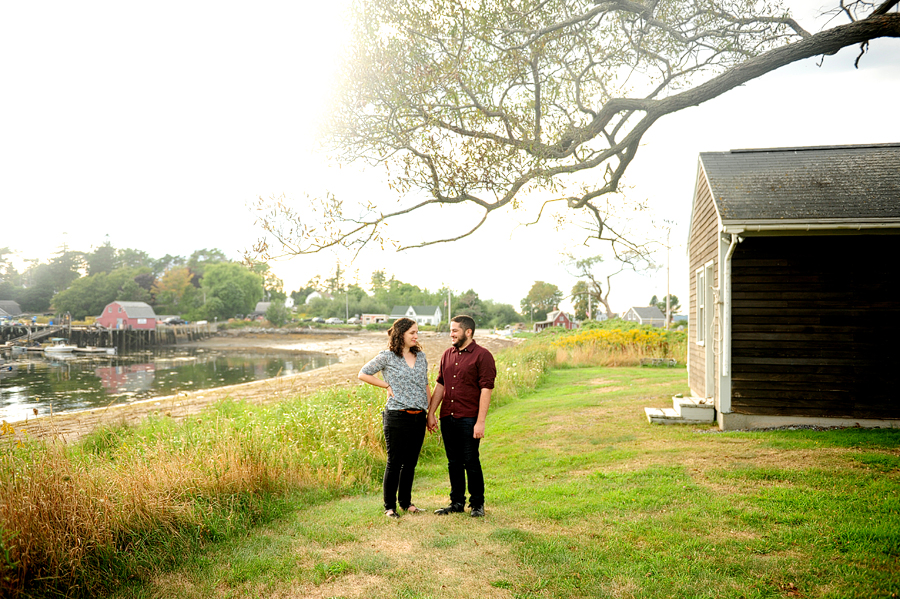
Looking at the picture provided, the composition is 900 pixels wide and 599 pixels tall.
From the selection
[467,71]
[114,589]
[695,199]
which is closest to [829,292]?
[695,199]

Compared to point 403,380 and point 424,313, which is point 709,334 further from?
point 424,313

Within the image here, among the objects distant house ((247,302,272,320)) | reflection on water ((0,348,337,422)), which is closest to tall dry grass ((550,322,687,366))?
reflection on water ((0,348,337,422))

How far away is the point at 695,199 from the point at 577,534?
9.47 meters

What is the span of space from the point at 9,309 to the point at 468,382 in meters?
83.4

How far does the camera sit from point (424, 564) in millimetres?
4008

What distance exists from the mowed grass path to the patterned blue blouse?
110 centimetres

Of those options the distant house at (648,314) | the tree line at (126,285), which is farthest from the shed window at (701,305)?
the tree line at (126,285)

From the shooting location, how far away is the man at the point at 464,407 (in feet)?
16.8

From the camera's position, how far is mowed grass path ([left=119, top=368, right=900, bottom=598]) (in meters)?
3.64

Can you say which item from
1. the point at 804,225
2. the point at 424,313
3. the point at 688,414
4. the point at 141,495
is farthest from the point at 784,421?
the point at 424,313

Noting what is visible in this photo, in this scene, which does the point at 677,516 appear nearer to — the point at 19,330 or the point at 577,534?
the point at 577,534

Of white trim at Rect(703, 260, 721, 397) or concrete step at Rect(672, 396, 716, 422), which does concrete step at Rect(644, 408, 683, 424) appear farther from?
white trim at Rect(703, 260, 721, 397)

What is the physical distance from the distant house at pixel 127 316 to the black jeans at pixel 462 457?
76.6 metres

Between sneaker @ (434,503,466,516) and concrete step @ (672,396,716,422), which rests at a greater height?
concrete step @ (672,396,716,422)
